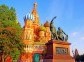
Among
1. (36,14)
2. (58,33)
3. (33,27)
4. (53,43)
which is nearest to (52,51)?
(53,43)

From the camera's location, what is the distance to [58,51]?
→ 2400 cm

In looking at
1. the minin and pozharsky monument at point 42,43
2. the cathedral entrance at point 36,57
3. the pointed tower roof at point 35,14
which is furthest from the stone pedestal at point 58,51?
the pointed tower roof at point 35,14

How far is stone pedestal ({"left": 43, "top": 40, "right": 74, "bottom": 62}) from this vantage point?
77.7ft

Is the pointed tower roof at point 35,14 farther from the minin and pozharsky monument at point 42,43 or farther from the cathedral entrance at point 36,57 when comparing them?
the cathedral entrance at point 36,57

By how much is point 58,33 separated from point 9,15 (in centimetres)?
1909

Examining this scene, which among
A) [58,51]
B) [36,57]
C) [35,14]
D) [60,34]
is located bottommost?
[58,51]

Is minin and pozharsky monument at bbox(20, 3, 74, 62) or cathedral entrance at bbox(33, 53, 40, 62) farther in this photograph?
cathedral entrance at bbox(33, 53, 40, 62)

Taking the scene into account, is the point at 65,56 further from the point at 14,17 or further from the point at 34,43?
the point at 34,43

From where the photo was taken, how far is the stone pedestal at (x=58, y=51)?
77.7 ft

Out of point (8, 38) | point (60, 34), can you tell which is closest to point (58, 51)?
point (60, 34)

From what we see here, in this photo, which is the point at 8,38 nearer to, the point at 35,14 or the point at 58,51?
the point at 58,51

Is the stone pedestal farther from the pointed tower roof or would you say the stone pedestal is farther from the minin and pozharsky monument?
the pointed tower roof

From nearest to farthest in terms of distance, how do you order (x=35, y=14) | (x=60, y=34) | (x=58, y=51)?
1. (x=58, y=51)
2. (x=60, y=34)
3. (x=35, y=14)

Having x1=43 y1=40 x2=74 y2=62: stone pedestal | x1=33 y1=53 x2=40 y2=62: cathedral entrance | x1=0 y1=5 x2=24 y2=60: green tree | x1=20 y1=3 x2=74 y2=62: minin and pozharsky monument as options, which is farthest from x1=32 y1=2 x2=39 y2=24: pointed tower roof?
x1=43 y1=40 x2=74 y2=62: stone pedestal
